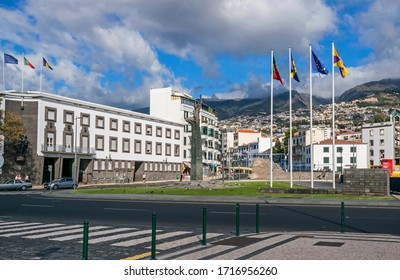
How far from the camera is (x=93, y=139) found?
73250mm

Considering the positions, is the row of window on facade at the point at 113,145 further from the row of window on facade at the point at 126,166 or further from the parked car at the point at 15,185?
the parked car at the point at 15,185

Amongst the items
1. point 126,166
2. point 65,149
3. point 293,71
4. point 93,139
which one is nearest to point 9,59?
point 65,149

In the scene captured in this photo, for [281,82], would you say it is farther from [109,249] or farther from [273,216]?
[109,249]

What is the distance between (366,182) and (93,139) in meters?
48.7

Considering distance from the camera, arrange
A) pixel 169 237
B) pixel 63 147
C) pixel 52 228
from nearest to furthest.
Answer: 1. pixel 169 237
2. pixel 52 228
3. pixel 63 147

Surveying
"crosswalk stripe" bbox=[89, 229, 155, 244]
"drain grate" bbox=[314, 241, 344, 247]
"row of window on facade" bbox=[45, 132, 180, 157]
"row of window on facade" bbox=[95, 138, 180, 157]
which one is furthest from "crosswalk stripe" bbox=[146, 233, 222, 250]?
"row of window on facade" bbox=[95, 138, 180, 157]

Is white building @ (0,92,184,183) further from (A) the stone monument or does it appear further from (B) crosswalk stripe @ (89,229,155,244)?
(B) crosswalk stripe @ (89,229,155,244)

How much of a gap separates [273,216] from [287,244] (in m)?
9.18

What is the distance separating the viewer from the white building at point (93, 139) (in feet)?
209

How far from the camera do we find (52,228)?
15820 mm

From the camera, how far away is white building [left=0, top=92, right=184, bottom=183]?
63.6 metres

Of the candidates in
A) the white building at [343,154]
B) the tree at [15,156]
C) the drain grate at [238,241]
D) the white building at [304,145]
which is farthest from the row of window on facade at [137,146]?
the drain grate at [238,241]

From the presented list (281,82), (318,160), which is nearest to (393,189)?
(281,82)
